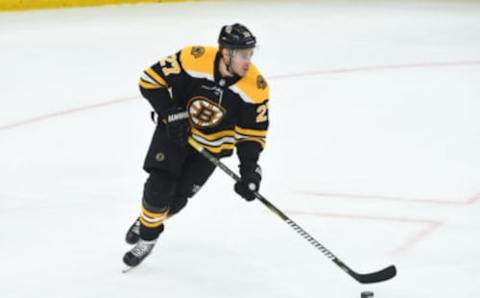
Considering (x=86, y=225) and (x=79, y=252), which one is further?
(x=86, y=225)

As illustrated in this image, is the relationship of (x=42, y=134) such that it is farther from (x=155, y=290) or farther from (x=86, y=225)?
(x=155, y=290)

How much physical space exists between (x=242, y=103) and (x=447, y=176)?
190 cm

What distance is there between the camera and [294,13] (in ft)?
37.3

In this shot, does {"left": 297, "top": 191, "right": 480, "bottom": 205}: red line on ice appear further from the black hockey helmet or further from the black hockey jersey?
the black hockey helmet

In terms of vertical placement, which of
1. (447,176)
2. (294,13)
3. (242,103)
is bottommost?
(294,13)

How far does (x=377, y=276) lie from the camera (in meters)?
3.74

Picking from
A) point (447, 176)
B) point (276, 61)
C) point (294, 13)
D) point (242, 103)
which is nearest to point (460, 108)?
point (447, 176)

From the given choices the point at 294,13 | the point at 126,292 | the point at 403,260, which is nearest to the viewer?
the point at 126,292

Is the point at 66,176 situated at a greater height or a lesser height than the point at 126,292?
lesser

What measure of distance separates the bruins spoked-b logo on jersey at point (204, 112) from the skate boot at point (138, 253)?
55 centimetres

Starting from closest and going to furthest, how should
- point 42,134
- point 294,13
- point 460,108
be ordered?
point 42,134, point 460,108, point 294,13

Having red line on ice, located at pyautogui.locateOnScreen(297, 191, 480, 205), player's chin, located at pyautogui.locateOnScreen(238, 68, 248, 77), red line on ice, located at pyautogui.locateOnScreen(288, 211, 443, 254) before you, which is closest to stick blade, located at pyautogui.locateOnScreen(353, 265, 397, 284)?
red line on ice, located at pyautogui.locateOnScreen(288, 211, 443, 254)

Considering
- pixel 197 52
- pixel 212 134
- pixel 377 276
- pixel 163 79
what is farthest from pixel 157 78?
pixel 377 276

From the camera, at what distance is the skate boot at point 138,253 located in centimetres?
402
